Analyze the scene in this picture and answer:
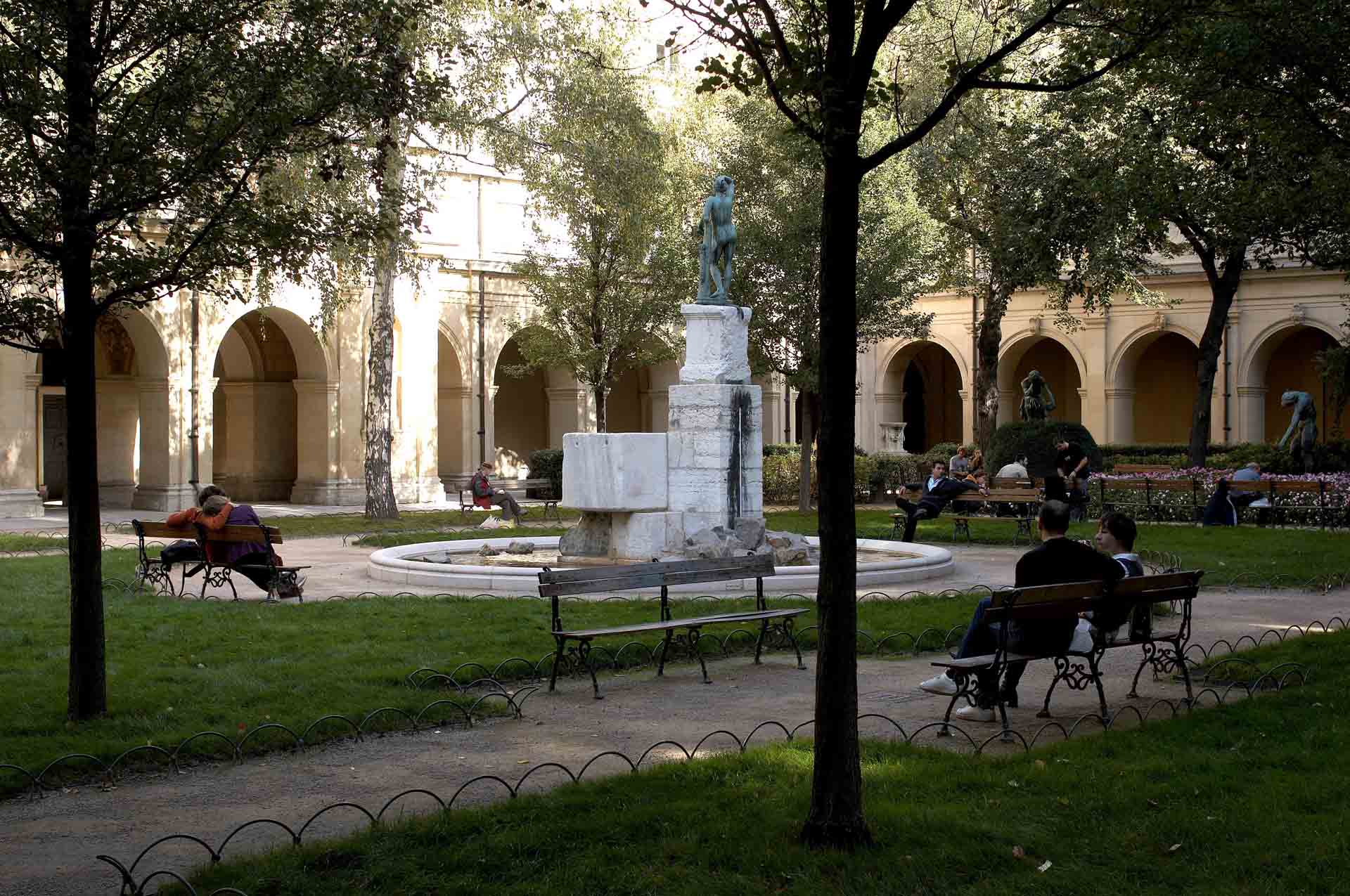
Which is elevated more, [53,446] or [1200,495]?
[53,446]

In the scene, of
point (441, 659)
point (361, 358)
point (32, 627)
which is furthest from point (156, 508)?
point (441, 659)

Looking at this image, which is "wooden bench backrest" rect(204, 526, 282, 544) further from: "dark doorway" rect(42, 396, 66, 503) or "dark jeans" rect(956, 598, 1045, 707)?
"dark doorway" rect(42, 396, 66, 503)

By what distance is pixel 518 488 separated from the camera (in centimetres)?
3136

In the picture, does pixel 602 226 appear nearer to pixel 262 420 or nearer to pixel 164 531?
pixel 262 420

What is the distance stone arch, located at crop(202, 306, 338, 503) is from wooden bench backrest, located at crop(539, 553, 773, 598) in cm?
2049

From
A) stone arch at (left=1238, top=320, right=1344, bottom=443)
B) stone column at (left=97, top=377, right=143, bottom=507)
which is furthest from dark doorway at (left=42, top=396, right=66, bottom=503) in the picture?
stone arch at (left=1238, top=320, right=1344, bottom=443)

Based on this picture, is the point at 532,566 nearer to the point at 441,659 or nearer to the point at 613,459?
the point at 613,459

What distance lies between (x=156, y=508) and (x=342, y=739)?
20383mm

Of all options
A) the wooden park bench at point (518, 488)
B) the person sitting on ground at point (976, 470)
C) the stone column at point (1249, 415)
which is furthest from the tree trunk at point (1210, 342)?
the wooden park bench at point (518, 488)

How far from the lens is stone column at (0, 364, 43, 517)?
22953 mm

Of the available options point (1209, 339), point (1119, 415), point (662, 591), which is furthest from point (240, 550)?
point (1119, 415)

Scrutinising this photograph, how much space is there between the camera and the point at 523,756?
6.21 m

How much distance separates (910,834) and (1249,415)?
28925 mm

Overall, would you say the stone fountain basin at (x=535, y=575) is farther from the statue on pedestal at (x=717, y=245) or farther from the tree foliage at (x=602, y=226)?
the tree foliage at (x=602, y=226)
